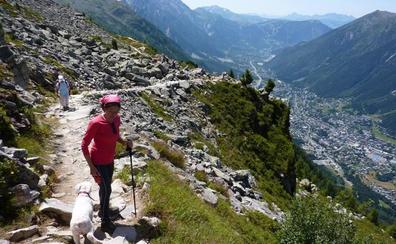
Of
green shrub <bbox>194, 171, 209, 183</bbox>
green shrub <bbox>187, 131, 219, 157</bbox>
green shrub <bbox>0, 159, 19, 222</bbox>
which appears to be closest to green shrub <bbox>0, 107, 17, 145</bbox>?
green shrub <bbox>0, 159, 19, 222</bbox>

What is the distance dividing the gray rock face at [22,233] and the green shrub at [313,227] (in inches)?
644

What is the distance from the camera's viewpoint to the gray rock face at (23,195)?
39.9 ft

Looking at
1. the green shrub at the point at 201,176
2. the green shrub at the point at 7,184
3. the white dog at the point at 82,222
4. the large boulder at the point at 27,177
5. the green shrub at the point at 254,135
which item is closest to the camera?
the white dog at the point at 82,222

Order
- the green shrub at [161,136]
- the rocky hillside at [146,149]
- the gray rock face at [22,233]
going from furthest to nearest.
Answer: the green shrub at [161,136] → the rocky hillside at [146,149] → the gray rock face at [22,233]

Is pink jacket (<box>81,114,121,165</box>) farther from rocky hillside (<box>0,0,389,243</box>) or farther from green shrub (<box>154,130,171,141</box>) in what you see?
green shrub (<box>154,130,171,141</box>)

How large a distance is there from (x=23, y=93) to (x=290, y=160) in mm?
48270

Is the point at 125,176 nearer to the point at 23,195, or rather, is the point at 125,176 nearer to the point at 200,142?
the point at 23,195

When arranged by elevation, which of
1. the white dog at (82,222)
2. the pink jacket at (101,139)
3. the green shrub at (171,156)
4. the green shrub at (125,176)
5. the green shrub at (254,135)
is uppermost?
the pink jacket at (101,139)

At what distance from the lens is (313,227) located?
86.2 ft

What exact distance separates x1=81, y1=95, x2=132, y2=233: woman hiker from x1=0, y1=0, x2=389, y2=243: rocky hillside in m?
0.95

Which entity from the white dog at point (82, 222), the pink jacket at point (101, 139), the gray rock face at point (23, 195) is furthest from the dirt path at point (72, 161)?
the pink jacket at point (101, 139)

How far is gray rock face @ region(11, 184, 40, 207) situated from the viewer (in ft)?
39.9

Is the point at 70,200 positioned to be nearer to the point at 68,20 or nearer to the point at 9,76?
the point at 9,76

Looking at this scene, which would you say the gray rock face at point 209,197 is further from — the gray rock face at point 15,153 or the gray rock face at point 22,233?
the gray rock face at point 22,233
